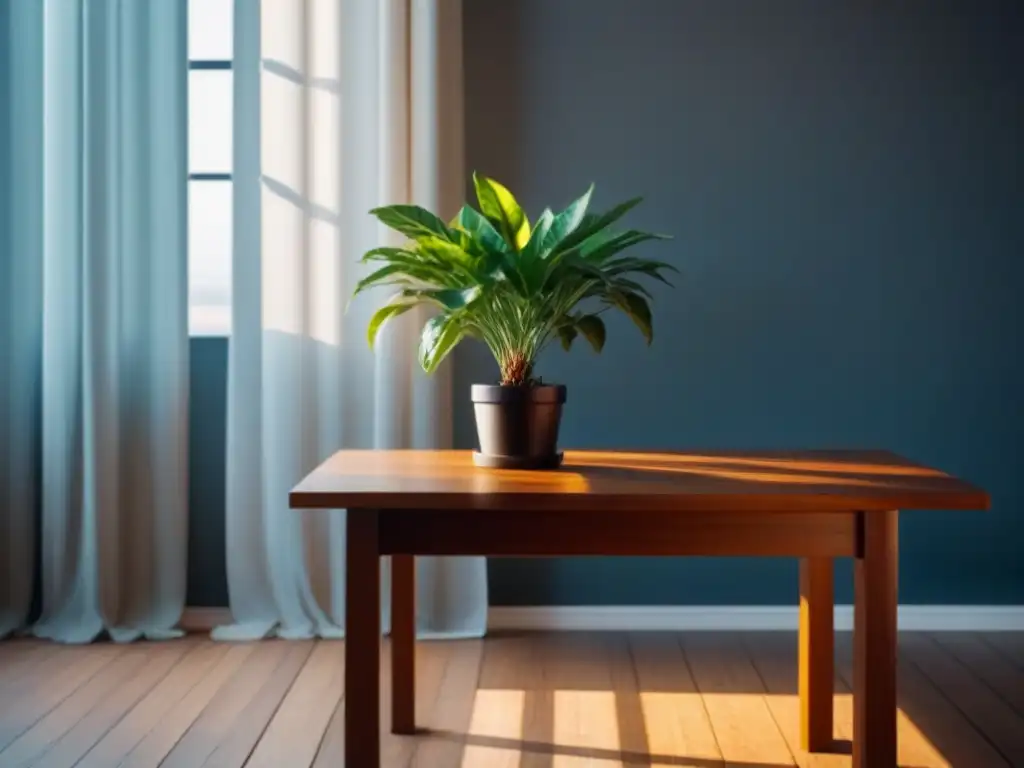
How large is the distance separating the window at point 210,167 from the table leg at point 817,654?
6.00 feet

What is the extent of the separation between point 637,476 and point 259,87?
70.2 inches

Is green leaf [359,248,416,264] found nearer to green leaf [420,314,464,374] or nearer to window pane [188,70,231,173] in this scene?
green leaf [420,314,464,374]

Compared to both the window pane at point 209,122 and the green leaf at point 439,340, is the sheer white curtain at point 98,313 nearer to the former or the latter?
the window pane at point 209,122

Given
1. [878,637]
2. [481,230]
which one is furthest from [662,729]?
[481,230]

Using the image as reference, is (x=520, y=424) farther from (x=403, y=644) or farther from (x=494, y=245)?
(x=403, y=644)

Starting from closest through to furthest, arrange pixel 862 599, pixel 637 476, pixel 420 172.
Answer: pixel 862 599 → pixel 637 476 → pixel 420 172

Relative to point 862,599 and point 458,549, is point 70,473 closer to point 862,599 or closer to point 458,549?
point 458,549

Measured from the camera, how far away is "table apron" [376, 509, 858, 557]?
175 cm

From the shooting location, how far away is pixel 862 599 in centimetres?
175

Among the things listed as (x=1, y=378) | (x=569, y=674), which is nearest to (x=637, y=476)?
(x=569, y=674)

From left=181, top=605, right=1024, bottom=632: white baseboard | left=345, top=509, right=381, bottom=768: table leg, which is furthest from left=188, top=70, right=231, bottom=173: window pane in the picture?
left=345, top=509, right=381, bottom=768: table leg

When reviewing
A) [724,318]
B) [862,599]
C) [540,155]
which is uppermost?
[540,155]

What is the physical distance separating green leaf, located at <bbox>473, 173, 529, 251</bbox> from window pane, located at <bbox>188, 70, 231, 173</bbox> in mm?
1471

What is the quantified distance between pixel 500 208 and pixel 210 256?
1.48 meters
